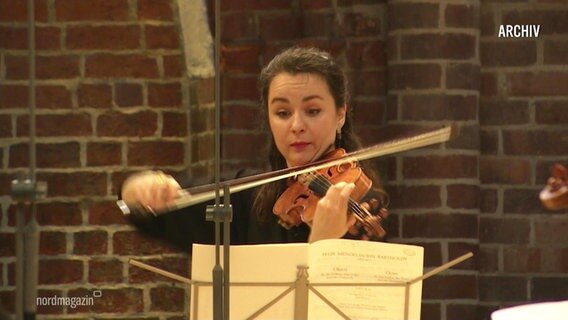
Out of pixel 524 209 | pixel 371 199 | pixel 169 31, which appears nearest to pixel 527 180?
pixel 524 209

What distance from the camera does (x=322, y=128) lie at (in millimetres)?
2781

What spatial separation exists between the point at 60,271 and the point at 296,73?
3.21 ft

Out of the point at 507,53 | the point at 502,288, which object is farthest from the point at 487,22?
the point at 502,288

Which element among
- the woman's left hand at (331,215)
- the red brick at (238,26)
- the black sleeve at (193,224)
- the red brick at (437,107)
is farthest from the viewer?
the red brick at (238,26)

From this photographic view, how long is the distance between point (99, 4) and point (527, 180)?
1232 millimetres

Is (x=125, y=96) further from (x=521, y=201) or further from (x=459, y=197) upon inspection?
(x=521, y=201)

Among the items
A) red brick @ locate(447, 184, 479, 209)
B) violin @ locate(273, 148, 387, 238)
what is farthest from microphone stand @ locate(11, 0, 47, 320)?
red brick @ locate(447, 184, 479, 209)

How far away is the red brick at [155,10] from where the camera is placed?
340 cm

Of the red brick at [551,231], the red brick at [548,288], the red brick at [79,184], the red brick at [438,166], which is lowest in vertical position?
the red brick at [548,288]

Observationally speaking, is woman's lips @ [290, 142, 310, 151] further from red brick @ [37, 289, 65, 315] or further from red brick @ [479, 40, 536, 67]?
red brick @ [37, 289, 65, 315]

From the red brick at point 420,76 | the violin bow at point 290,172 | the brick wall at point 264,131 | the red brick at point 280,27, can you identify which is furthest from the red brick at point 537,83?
the red brick at point 280,27

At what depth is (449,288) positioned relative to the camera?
324 centimetres

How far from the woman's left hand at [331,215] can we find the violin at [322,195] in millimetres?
93

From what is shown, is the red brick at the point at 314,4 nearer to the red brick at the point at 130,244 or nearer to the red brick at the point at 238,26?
the red brick at the point at 238,26
